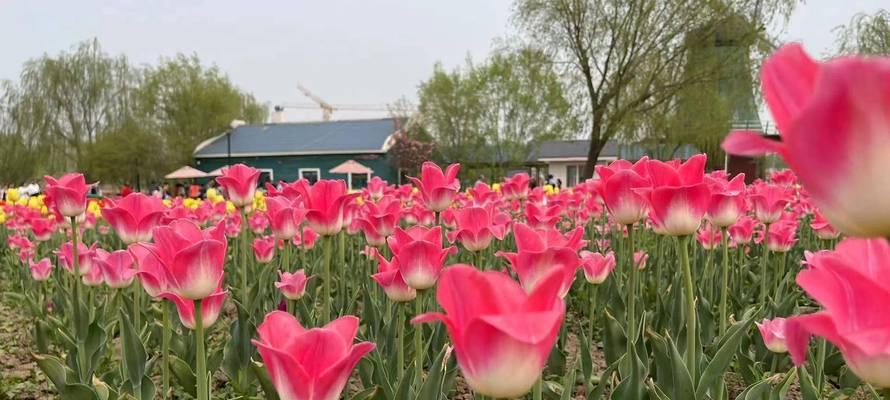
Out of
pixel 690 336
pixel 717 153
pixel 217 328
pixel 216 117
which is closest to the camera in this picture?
pixel 690 336

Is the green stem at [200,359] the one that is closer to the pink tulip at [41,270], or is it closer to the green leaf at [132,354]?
the green leaf at [132,354]

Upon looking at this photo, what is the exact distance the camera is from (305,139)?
33.3m

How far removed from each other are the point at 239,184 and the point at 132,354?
0.69m

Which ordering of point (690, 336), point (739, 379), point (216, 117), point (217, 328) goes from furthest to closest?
point (216, 117)
point (217, 328)
point (739, 379)
point (690, 336)

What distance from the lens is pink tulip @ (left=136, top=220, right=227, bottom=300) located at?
1223 mm

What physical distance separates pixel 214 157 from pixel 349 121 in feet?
22.8

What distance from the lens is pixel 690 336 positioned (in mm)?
1578

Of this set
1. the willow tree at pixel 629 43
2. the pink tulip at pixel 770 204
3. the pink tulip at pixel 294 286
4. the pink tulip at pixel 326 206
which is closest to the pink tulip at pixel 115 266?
the pink tulip at pixel 294 286

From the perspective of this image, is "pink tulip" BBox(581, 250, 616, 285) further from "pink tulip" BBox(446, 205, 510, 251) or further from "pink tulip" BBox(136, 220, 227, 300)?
"pink tulip" BBox(136, 220, 227, 300)

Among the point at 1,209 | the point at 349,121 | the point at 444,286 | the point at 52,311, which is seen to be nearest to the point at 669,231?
the point at 444,286

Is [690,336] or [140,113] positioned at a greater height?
[140,113]

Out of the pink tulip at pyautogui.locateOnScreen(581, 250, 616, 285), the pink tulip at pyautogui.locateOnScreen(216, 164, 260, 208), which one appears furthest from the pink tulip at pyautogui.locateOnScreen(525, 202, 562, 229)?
the pink tulip at pyautogui.locateOnScreen(216, 164, 260, 208)

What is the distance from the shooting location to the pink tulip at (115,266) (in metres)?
2.48

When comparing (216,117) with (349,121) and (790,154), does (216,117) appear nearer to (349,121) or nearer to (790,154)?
(349,121)
